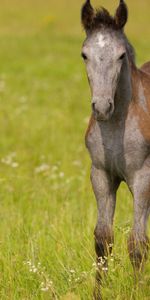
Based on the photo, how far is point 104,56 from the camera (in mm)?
4621

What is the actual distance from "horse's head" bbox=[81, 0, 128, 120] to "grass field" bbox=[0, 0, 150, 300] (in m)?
1.18

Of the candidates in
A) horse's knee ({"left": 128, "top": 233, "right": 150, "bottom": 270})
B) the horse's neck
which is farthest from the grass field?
the horse's neck

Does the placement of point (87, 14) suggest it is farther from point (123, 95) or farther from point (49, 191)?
point (49, 191)

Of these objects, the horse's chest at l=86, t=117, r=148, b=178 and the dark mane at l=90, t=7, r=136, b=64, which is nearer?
the dark mane at l=90, t=7, r=136, b=64

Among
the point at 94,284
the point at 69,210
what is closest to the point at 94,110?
the point at 94,284

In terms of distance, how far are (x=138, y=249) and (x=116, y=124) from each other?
3.02ft

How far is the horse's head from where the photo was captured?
4543 millimetres

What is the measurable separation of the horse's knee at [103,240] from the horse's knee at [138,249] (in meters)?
0.21

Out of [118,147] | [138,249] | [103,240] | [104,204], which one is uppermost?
[118,147]

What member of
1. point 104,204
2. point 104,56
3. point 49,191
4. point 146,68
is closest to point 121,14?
point 104,56

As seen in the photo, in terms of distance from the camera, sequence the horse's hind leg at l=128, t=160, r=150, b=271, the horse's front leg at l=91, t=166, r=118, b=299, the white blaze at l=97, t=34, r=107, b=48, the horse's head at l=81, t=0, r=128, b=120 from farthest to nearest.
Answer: the horse's front leg at l=91, t=166, r=118, b=299, the horse's hind leg at l=128, t=160, r=150, b=271, the white blaze at l=97, t=34, r=107, b=48, the horse's head at l=81, t=0, r=128, b=120

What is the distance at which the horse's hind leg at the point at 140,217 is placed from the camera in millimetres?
4973

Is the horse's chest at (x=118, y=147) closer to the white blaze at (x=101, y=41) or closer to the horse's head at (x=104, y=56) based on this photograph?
the horse's head at (x=104, y=56)

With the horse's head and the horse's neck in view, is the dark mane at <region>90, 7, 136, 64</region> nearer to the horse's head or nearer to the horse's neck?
the horse's head
